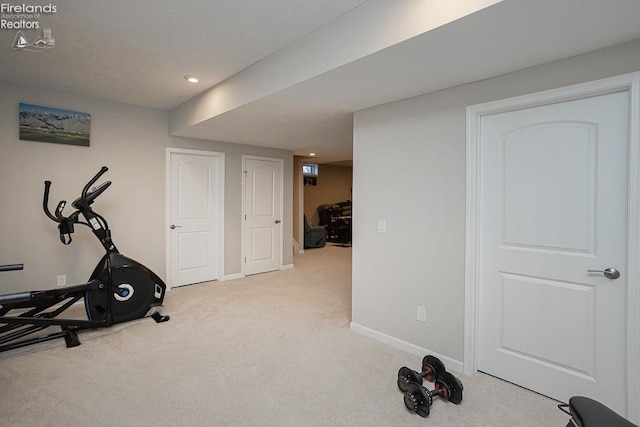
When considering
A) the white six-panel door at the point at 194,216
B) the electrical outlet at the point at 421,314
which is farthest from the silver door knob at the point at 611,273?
the white six-panel door at the point at 194,216

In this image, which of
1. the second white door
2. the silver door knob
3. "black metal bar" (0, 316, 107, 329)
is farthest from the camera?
the second white door

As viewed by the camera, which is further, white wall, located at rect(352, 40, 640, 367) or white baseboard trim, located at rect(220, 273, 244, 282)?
white baseboard trim, located at rect(220, 273, 244, 282)

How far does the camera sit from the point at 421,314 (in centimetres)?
275

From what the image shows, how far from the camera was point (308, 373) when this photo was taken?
247 cm

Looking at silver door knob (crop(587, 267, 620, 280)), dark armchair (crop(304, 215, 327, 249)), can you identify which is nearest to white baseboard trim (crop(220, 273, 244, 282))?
dark armchair (crop(304, 215, 327, 249))

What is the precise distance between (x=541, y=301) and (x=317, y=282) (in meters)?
3.40

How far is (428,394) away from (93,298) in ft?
10.3

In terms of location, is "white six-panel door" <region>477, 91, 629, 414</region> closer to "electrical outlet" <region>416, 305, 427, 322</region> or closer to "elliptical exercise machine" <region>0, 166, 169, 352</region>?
"electrical outlet" <region>416, 305, 427, 322</region>

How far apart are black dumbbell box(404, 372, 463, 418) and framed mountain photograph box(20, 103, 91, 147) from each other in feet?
14.4

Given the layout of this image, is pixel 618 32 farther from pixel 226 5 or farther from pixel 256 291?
pixel 256 291

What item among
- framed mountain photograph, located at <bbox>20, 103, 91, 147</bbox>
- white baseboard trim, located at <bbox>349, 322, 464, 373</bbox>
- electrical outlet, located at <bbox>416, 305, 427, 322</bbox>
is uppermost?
framed mountain photograph, located at <bbox>20, 103, 91, 147</bbox>

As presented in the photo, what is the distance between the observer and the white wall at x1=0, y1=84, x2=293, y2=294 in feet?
11.6

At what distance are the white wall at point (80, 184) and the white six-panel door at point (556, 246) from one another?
161 inches

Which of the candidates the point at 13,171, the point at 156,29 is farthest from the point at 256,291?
the point at 156,29
